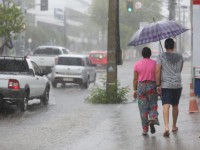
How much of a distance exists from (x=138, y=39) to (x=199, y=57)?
7261 mm

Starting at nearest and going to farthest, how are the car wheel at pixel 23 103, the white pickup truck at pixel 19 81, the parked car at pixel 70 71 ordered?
the white pickup truck at pixel 19 81
the car wheel at pixel 23 103
the parked car at pixel 70 71

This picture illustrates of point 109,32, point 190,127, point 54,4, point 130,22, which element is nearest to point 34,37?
point 130,22

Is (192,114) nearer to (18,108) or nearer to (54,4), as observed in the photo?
(18,108)

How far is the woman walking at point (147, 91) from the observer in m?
11.3

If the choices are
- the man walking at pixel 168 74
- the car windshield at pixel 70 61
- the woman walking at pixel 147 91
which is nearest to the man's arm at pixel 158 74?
the man walking at pixel 168 74

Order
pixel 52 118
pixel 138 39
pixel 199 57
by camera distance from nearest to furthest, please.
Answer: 1. pixel 138 39
2. pixel 52 118
3. pixel 199 57

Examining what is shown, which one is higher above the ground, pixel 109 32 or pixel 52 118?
pixel 109 32

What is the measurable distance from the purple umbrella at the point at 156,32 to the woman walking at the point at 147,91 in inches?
25.5

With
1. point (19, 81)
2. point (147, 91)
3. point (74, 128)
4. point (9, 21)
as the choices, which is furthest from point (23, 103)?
point (9, 21)

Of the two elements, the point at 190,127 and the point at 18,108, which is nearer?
the point at 190,127

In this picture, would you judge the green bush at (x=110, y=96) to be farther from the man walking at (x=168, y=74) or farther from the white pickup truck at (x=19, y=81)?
the man walking at (x=168, y=74)

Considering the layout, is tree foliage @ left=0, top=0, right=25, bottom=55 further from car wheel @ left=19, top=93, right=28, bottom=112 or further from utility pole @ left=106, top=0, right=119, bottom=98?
car wheel @ left=19, top=93, right=28, bottom=112

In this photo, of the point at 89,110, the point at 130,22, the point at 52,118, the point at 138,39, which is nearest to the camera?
the point at 138,39

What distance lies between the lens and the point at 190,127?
12.5m
